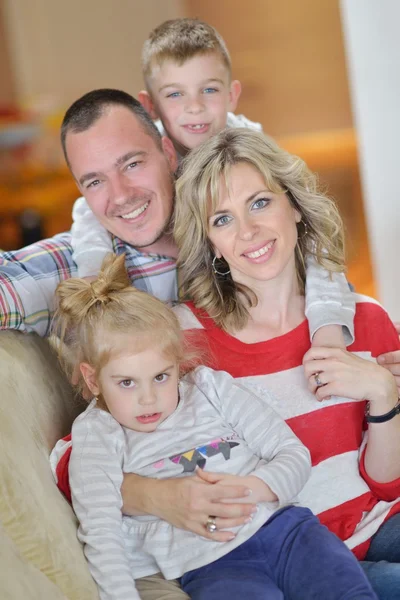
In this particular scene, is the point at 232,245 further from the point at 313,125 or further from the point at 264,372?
the point at 313,125

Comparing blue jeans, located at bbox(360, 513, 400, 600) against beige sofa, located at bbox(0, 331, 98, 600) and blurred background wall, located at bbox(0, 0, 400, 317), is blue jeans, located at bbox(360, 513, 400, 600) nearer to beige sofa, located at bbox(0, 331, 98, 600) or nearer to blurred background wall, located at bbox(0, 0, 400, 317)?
beige sofa, located at bbox(0, 331, 98, 600)

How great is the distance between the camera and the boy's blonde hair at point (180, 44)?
225 cm

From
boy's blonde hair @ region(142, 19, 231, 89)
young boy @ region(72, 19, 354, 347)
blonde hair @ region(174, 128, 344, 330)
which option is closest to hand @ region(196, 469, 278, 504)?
blonde hair @ region(174, 128, 344, 330)

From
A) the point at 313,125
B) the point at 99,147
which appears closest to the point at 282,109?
the point at 313,125

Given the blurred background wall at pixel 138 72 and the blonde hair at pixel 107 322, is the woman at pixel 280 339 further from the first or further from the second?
the blurred background wall at pixel 138 72

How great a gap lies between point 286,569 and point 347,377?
0.38 metres

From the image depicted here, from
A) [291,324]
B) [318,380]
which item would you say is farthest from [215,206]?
[318,380]

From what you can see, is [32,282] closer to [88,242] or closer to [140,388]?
[88,242]

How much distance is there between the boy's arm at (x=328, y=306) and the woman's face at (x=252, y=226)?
0.11m

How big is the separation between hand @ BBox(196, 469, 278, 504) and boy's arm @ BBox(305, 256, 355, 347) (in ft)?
1.13

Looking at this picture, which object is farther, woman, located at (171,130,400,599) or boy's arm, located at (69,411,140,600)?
woman, located at (171,130,400,599)

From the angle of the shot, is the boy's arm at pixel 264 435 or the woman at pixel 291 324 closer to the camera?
the boy's arm at pixel 264 435

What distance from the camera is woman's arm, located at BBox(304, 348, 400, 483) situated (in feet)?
5.37

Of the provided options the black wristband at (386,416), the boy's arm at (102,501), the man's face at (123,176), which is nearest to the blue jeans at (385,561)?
the black wristband at (386,416)
